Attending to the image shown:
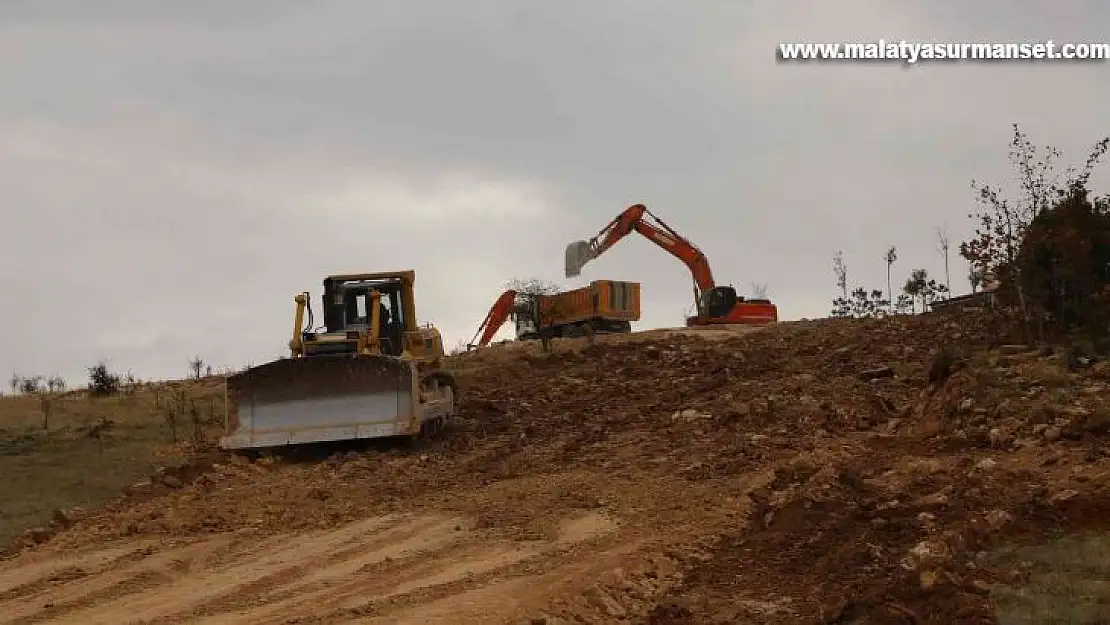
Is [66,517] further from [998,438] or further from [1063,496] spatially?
[1063,496]

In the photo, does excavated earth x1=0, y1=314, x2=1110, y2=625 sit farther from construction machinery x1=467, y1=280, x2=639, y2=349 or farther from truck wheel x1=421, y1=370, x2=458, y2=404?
construction machinery x1=467, y1=280, x2=639, y2=349

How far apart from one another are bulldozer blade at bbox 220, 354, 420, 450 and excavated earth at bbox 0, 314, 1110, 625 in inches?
20.0

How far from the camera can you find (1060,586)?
7703 mm

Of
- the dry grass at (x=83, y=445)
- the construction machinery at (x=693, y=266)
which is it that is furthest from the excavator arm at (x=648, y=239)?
the dry grass at (x=83, y=445)

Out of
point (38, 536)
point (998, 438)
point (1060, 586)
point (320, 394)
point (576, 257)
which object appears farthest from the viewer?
point (576, 257)

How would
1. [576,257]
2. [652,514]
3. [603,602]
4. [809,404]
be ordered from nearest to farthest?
1. [603,602]
2. [652,514]
3. [809,404]
4. [576,257]

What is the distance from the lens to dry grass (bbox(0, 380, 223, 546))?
622 inches

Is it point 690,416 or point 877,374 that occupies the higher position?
point 877,374

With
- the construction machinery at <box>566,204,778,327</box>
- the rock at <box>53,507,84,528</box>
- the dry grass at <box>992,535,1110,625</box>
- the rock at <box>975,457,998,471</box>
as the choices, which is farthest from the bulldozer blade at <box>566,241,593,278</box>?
the dry grass at <box>992,535,1110,625</box>

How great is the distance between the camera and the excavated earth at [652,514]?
8.95 metres

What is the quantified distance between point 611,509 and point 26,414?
15312 mm

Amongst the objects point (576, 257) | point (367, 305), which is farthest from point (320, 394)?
point (576, 257)

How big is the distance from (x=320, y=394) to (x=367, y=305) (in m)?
→ 2.50

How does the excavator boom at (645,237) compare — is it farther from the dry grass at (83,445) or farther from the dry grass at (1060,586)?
the dry grass at (1060,586)
